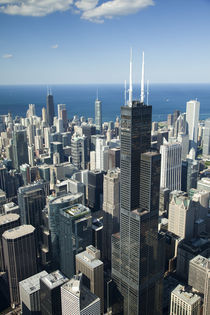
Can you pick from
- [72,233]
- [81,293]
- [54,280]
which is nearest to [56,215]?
[72,233]

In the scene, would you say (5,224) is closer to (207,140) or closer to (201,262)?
(201,262)

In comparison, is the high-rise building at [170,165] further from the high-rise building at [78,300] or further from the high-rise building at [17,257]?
the high-rise building at [78,300]

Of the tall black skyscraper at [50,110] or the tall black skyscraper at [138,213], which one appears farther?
the tall black skyscraper at [50,110]

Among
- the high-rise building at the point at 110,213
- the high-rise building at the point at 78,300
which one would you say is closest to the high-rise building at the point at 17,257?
the high-rise building at the point at 110,213

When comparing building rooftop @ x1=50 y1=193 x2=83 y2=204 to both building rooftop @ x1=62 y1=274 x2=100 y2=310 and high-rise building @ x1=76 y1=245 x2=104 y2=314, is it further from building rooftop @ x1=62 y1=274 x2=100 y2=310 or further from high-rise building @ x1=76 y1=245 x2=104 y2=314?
building rooftop @ x1=62 y1=274 x2=100 y2=310

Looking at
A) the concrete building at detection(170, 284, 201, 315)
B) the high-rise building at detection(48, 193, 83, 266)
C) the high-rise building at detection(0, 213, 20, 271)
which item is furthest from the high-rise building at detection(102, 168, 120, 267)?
the concrete building at detection(170, 284, 201, 315)

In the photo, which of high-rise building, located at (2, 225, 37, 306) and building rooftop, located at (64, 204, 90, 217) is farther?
building rooftop, located at (64, 204, 90, 217)
